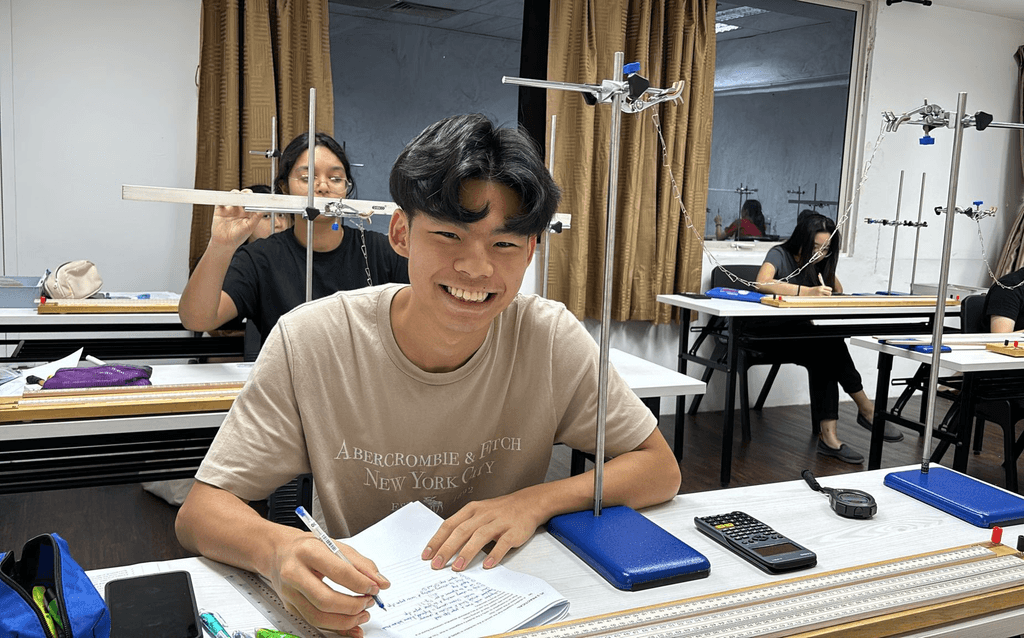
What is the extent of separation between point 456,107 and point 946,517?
11.8 ft

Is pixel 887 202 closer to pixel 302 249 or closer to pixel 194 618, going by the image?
pixel 302 249

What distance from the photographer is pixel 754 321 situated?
3.92 meters

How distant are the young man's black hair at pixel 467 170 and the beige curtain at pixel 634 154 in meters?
3.23

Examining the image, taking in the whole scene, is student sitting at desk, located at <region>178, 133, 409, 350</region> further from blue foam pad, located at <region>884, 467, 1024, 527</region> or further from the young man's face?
blue foam pad, located at <region>884, 467, 1024, 527</region>

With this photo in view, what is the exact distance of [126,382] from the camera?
2.01 metres

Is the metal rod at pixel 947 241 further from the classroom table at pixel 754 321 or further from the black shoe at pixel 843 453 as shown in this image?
the black shoe at pixel 843 453

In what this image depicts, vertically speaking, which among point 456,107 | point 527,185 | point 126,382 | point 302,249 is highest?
point 456,107

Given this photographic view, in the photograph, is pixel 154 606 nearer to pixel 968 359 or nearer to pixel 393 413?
pixel 393 413

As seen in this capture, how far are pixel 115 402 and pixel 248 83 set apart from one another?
2.23m

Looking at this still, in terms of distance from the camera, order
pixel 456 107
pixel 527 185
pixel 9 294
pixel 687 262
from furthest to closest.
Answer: pixel 687 262
pixel 456 107
pixel 9 294
pixel 527 185

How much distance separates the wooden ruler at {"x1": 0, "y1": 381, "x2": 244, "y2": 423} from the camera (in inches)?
67.6

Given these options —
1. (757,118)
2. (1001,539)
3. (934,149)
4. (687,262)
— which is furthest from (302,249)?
(934,149)

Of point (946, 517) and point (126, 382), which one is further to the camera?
point (126, 382)

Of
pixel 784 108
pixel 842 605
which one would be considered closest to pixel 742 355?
pixel 784 108
